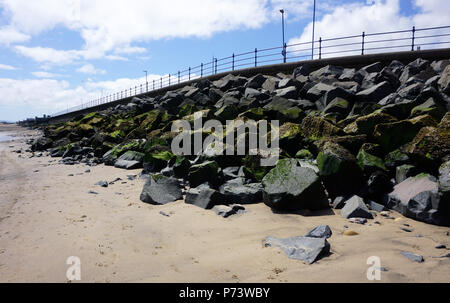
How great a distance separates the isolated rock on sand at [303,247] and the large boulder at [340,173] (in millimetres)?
1703

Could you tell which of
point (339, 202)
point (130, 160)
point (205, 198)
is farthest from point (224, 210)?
point (130, 160)

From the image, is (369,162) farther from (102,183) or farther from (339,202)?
(102,183)

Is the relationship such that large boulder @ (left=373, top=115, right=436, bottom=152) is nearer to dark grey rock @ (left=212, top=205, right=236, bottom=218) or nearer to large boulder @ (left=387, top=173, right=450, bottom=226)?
large boulder @ (left=387, top=173, right=450, bottom=226)

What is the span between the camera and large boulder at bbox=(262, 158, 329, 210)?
4.71m

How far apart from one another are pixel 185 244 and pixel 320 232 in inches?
66.1

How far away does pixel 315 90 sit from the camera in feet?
32.6

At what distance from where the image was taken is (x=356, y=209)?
14.4 ft

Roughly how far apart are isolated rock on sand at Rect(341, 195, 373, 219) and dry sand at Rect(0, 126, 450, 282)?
15 cm

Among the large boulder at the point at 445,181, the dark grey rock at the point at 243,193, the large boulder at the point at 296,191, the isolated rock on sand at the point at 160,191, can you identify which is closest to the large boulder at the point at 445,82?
the large boulder at the point at 445,181

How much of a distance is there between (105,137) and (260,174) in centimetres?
842

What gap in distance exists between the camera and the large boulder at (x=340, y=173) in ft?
16.3

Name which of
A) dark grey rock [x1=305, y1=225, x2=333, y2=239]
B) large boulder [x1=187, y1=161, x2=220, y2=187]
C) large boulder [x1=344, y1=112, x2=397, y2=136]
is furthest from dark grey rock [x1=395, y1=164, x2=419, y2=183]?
large boulder [x1=187, y1=161, x2=220, y2=187]

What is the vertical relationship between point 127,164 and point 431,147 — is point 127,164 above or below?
below
